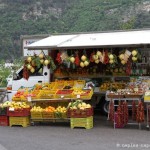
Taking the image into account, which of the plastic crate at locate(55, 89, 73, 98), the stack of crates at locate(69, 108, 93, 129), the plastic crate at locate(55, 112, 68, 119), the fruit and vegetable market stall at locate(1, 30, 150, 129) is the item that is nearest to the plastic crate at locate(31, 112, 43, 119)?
the fruit and vegetable market stall at locate(1, 30, 150, 129)

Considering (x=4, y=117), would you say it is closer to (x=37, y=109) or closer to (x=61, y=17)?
(x=37, y=109)

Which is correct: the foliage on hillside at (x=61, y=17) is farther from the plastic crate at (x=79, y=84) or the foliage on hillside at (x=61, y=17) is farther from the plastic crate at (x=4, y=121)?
the plastic crate at (x=4, y=121)

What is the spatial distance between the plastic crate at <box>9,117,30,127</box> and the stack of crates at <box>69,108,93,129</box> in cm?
141

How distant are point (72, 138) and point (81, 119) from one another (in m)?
1.19

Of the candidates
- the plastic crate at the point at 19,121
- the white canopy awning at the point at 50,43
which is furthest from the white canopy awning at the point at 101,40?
the plastic crate at the point at 19,121

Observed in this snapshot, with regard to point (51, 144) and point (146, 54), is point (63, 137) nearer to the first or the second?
point (51, 144)

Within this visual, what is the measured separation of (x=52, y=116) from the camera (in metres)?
10.6

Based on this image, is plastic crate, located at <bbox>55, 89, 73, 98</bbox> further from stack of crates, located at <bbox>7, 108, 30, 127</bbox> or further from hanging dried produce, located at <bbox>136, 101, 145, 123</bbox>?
hanging dried produce, located at <bbox>136, 101, 145, 123</bbox>

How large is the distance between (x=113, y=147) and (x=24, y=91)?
448cm

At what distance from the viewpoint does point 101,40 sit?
440 inches

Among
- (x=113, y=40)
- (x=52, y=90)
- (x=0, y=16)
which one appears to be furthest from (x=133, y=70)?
(x=0, y=16)

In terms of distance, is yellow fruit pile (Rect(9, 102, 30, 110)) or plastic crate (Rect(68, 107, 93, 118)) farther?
yellow fruit pile (Rect(9, 102, 30, 110))

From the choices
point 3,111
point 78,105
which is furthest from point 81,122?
point 3,111

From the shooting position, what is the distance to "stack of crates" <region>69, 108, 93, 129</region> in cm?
1016
